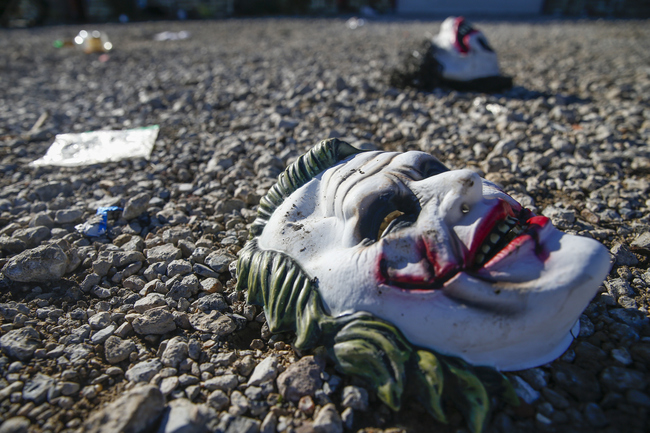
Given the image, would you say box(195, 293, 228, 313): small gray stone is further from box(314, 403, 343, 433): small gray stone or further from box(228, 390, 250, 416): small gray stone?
box(314, 403, 343, 433): small gray stone

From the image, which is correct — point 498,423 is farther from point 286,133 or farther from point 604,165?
point 286,133

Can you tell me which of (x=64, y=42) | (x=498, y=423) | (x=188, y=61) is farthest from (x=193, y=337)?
(x=64, y=42)

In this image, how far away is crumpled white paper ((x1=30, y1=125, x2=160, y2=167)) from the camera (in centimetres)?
326

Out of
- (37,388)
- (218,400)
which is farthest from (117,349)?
(218,400)

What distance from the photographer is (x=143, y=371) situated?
1.50 metres

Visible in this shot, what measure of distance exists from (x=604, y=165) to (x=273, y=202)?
2.21m

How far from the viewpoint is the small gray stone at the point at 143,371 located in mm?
1485

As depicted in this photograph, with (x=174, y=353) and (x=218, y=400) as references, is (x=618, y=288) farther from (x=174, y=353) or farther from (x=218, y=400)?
(x=174, y=353)

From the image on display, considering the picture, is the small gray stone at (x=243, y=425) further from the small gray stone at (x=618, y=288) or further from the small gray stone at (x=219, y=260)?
the small gray stone at (x=618, y=288)

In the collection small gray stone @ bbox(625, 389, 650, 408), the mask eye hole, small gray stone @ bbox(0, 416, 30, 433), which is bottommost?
small gray stone @ bbox(0, 416, 30, 433)

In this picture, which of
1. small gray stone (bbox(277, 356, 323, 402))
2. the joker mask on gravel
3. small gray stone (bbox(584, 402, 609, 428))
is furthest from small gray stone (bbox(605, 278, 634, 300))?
small gray stone (bbox(277, 356, 323, 402))

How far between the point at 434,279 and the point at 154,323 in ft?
3.56

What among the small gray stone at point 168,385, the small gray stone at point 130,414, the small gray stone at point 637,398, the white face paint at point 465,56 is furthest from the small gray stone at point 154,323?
the white face paint at point 465,56

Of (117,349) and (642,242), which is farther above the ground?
(642,242)
